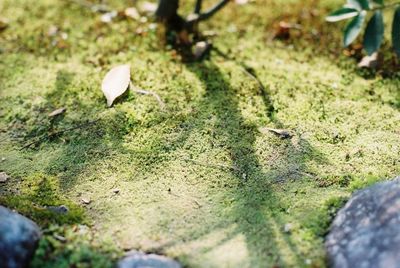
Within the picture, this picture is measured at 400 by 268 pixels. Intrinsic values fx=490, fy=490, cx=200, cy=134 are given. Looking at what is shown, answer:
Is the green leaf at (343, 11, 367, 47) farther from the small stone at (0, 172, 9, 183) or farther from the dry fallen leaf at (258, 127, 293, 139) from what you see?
the small stone at (0, 172, 9, 183)

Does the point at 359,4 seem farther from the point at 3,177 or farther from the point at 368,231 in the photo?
the point at 3,177

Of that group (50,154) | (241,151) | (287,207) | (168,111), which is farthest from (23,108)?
(287,207)

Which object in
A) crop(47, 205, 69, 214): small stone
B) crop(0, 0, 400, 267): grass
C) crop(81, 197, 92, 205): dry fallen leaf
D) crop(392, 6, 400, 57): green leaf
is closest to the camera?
crop(0, 0, 400, 267): grass

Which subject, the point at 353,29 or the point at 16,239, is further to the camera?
the point at 353,29

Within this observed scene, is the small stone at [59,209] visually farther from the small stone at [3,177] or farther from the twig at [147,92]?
the twig at [147,92]

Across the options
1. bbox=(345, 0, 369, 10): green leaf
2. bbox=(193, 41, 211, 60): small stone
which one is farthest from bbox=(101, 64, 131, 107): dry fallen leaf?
bbox=(345, 0, 369, 10): green leaf

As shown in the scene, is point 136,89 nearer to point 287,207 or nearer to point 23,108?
point 23,108

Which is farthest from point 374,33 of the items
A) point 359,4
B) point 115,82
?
point 115,82
